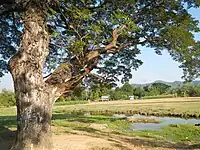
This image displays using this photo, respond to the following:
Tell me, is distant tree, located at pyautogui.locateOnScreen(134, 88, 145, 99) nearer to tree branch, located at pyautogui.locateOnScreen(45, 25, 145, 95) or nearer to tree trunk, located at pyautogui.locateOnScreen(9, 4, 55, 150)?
tree branch, located at pyautogui.locateOnScreen(45, 25, 145, 95)

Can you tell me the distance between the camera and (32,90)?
10891mm

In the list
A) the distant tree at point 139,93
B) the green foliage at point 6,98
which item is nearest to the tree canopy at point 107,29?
the green foliage at point 6,98

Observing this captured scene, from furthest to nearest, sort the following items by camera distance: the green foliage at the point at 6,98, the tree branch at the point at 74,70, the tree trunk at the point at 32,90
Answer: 1. the green foliage at the point at 6,98
2. the tree branch at the point at 74,70
3. the tree trunk at the point at 32,90

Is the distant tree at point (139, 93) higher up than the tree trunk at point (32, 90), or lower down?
higher up

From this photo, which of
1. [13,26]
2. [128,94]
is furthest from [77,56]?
[128,94]

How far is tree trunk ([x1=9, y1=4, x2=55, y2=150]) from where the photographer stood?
419 inches

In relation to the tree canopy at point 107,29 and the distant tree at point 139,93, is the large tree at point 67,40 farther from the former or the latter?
the distant tree at point 139,93

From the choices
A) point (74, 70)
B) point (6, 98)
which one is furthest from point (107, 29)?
point (6, 98)

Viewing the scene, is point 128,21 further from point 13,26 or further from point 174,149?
point 13,26

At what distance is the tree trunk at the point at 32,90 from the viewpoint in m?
10.6

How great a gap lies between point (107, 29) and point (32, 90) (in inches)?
222

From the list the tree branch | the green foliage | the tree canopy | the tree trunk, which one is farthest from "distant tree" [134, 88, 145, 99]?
the tree trunk

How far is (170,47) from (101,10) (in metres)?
4.02

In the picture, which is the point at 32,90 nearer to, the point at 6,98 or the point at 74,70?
the point at 74,70
